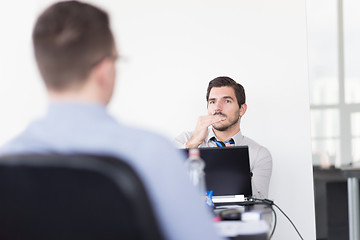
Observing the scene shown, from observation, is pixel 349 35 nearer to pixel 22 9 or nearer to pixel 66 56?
pixel 22 9

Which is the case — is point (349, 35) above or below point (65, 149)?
above

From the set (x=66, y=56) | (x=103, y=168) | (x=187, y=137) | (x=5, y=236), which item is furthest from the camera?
(x=187, y=137)

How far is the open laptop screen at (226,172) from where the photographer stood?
92.2 inches

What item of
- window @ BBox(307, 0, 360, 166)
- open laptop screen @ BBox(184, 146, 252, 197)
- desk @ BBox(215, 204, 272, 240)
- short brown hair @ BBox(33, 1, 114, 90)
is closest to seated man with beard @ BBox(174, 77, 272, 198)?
window @ BBox(307, 0, 360, 166)

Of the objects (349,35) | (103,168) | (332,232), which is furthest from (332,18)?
(103,168)

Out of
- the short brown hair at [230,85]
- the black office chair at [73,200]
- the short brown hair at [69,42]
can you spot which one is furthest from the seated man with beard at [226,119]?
the black office chair at [73,200]

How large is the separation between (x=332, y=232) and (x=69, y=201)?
338 centimetres

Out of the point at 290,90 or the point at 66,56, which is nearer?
the point at 66,56

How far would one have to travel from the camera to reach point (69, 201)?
32.0 inches

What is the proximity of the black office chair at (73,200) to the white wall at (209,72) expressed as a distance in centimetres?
305

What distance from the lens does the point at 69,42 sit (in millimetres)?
1021

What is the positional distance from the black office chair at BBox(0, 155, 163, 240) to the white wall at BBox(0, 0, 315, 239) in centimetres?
305

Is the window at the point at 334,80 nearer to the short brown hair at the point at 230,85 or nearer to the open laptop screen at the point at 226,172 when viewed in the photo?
the short brown hair at the point at 230,85

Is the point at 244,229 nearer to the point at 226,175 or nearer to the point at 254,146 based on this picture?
the point at 226,175
